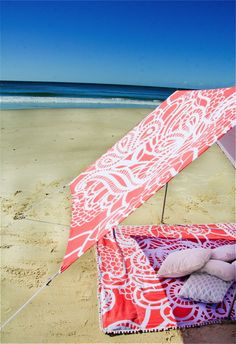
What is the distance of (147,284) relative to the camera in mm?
3213

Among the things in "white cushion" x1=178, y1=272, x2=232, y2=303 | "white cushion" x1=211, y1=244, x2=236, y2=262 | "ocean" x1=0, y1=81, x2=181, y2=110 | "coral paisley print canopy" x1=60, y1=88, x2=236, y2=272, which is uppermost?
"ocean" x1=0, y1=81, x2=181, y2=110

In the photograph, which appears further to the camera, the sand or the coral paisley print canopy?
the sand

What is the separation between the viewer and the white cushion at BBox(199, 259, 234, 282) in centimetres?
312

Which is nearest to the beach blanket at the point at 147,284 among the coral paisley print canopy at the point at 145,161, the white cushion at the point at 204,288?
the white cushion at the point at 204,288

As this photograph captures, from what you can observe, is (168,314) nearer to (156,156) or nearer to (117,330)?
(117,330)

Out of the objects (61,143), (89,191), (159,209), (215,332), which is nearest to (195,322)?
(215,332)

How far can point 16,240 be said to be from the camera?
418 centimetres

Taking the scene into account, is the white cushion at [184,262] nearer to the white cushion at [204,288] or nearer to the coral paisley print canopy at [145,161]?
the white cushion at [204,288]

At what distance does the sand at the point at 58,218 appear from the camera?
9.20 feet

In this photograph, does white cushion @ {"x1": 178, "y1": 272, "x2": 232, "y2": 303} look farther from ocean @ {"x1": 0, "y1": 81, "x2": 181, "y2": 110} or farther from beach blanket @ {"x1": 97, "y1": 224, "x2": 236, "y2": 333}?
ocean @ {"x1": 0, "y1": 81, "x2": 181, "y2": 110}

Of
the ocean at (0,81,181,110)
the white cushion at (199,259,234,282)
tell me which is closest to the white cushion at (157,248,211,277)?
the white cushion at (199,259,234,282)

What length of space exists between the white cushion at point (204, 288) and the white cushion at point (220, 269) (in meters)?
0.04

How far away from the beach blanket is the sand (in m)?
0.10

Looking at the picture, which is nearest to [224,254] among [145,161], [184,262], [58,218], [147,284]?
[184,262]
